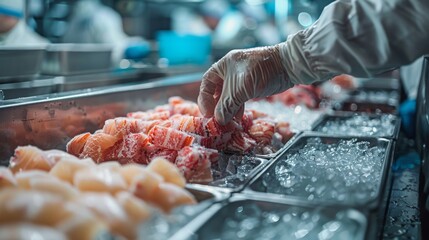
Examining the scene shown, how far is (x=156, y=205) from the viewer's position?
1208 mm

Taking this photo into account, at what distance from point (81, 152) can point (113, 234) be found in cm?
83

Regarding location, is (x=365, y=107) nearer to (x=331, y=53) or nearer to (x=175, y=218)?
(x=331, y=53)

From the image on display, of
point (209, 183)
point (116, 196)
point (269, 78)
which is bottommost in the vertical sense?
point (209, 183)

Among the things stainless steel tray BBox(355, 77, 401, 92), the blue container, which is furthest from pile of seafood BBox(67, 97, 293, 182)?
stainless steel tray BBox(355, 77, 401, 92)

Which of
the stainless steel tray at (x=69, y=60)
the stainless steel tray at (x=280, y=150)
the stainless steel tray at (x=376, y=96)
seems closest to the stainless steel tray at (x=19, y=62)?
the stainless steel tray at (x=69, y=60)

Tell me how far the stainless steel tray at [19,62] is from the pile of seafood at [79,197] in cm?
124

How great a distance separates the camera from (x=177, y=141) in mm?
1710

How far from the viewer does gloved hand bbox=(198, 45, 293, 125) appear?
72.3 inches

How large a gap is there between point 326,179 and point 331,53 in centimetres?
49

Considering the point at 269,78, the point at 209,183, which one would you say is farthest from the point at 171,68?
the point at 209,183

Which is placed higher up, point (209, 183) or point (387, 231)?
point (209, 183)

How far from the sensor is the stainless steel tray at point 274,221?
113 cm

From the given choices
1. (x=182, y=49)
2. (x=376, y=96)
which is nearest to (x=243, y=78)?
(x=376, y=96)

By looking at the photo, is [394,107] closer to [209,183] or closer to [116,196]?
[209,183]
